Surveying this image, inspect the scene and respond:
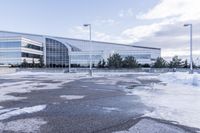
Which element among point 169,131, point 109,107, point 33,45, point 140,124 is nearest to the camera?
point 169,131

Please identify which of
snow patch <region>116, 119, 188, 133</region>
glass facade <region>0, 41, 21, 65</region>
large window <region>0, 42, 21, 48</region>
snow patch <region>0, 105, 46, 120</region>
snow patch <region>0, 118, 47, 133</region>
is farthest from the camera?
glass facade <region>0, 41, 21, 65</region>

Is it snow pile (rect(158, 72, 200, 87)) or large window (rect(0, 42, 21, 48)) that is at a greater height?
large window (rect(0, 42, 21, 48))

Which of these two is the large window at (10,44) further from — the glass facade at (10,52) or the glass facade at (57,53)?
the glass facade at (57,53)

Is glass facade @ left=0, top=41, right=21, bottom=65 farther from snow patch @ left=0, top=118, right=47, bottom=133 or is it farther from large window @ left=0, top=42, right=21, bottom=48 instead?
snow patch @ left=0, top=118, right=47, bottom=133

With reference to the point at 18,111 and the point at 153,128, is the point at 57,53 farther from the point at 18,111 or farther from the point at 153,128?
the point at 153,128

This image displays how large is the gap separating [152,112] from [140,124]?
5.39 ft

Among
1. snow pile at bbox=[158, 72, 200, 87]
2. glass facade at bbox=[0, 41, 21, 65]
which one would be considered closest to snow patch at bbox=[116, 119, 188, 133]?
snow pile at bbox=[158, 72, 200, 87]

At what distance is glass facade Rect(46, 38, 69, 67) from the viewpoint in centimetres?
8888

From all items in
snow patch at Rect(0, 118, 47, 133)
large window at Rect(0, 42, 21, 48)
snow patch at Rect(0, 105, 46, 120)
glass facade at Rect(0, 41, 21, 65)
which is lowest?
snow patch at Rect(0, 105, 46, 120)

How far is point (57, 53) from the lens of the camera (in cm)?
8912

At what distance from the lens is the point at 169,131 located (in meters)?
5.10

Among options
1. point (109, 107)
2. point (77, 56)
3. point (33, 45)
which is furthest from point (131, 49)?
point (109, 107)

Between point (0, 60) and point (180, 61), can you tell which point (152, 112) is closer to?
point (180, 61)

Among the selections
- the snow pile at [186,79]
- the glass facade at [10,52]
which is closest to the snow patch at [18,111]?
the snow pile at [186,79]
